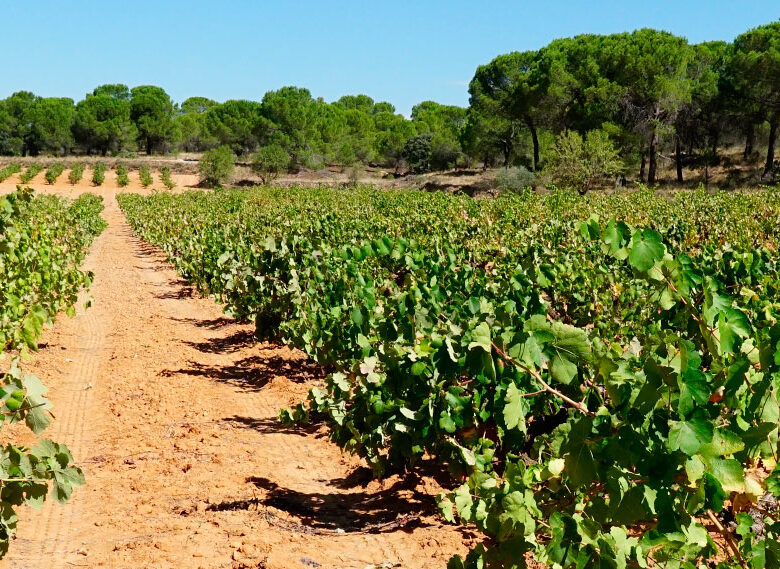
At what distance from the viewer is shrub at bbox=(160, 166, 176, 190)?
63213 mm

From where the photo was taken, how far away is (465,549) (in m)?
4.01

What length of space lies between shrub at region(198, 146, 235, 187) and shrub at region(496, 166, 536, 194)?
28.8 metres

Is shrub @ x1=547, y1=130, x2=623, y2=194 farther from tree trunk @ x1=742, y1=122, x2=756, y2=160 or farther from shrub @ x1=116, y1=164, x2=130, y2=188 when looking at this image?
shrub @ x1=116, y1=164, x2=130, y2=188

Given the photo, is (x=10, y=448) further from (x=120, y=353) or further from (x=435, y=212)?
(x=435, y=212)

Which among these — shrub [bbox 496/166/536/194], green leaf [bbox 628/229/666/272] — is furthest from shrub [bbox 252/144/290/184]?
green leaf [bbox 628/229/666/272]

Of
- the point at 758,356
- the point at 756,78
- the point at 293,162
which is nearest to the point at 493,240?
the point at 758,356

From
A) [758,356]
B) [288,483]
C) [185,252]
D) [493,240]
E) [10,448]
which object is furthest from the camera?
[185,252]

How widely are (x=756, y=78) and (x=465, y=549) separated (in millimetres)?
40393

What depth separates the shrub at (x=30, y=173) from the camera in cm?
6375

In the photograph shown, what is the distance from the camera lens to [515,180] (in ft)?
141

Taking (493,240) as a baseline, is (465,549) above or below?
below

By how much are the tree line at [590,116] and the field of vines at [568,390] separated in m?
32.6

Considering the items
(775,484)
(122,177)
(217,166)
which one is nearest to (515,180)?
(217,166)

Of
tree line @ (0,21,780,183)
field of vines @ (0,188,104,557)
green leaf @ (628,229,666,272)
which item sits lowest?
field of vines @ (0,188,104,557)
